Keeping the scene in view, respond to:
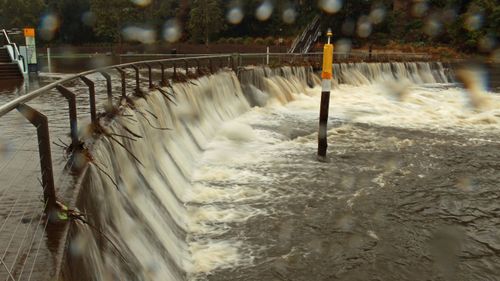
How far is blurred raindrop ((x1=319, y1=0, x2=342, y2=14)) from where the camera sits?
48.7 meters

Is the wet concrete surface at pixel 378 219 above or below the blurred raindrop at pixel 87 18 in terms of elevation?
below

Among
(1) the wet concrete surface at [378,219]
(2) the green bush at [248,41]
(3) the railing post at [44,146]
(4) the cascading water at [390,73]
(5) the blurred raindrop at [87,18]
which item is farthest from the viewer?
(5) the blurred raindrop at [87,18]

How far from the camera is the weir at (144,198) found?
464cm

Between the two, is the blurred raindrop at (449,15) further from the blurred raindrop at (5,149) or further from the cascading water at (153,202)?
the blurred raindrop at (5,149)

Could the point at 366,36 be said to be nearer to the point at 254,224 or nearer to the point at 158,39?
the point at 158,39

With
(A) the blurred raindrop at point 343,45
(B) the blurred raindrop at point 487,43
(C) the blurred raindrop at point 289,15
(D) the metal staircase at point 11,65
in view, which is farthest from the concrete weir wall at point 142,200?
(C) the blurred raindrop at point 289,15

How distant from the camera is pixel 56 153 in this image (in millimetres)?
6504

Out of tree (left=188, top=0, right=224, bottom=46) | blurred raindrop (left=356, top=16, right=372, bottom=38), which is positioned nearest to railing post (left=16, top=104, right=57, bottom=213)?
blurred raindrop (left=356, top=16, right=372, bottom=38)

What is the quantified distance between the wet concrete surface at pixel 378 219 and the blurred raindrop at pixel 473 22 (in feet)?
135

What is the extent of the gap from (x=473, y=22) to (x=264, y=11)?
2689 centimetres

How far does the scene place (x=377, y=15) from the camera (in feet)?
166

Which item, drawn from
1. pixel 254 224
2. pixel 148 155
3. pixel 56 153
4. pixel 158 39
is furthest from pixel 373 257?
pixel 158 39

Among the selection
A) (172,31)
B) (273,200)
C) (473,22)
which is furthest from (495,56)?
(273,200)

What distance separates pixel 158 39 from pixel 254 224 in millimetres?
64371
